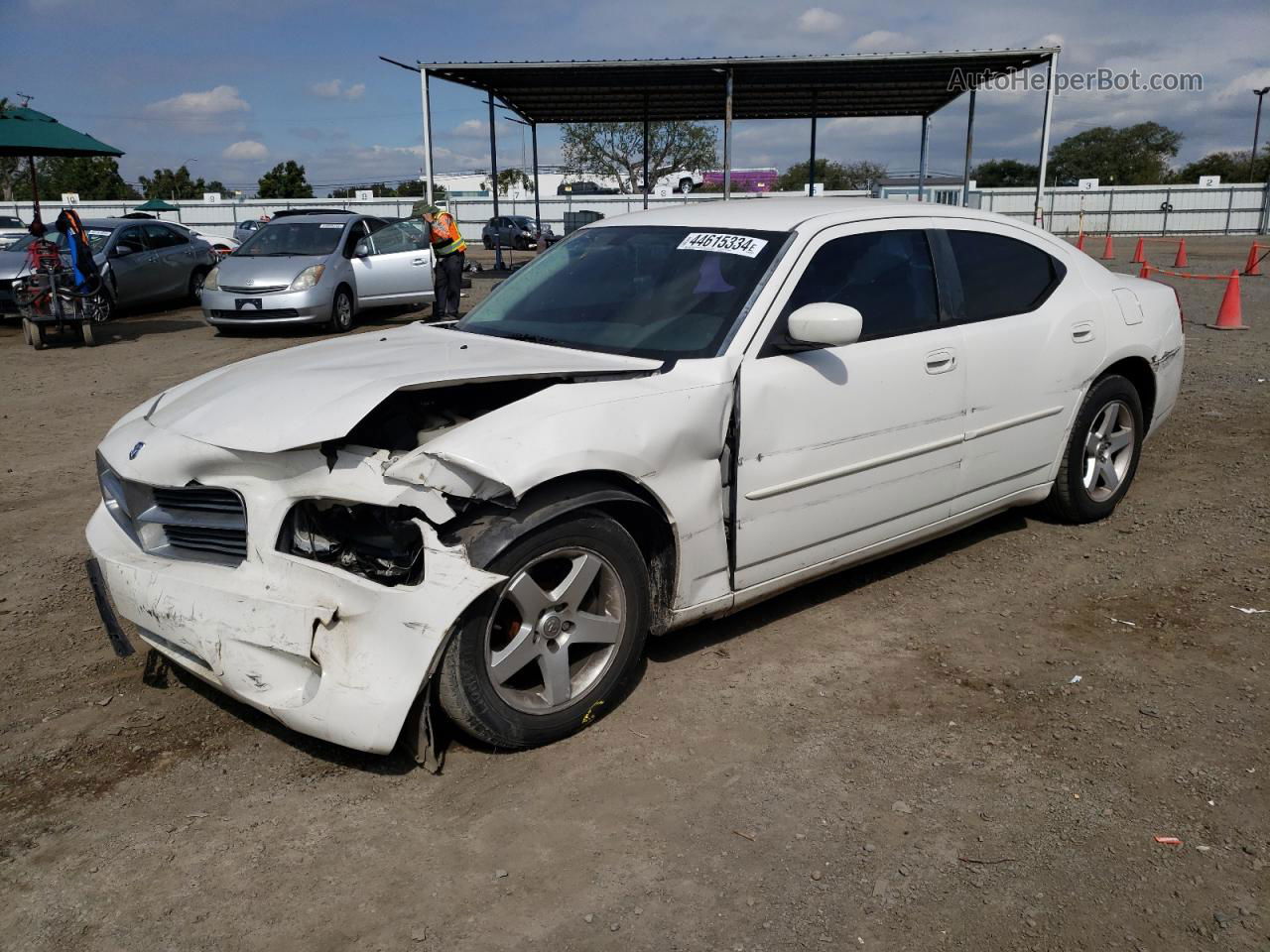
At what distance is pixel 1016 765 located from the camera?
3117 mm

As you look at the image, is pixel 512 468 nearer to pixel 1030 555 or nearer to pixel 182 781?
pixel 182 781

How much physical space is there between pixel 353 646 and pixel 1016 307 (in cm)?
332

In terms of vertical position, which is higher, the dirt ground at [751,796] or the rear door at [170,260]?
the rear door at [170,260]

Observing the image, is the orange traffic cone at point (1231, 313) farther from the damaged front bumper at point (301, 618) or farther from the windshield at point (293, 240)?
the damaged front bumper at point (301, 618)

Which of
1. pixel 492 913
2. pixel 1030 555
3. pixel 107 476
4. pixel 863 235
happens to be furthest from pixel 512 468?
pixel 1030 555

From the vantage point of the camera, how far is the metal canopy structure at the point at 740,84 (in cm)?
1842

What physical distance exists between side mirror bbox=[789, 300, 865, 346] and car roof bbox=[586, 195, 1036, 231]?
583 millimetres

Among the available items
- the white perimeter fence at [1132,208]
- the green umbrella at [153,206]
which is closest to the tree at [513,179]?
the white perimeter fence at [1132,208]

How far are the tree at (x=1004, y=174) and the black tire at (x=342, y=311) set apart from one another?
215 ft

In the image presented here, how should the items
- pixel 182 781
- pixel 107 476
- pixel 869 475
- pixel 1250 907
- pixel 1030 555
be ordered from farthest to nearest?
pixel 1030 555 → pixel 869 475 → pixel 107 476 → pixel 182 781 → pixel 1250 907

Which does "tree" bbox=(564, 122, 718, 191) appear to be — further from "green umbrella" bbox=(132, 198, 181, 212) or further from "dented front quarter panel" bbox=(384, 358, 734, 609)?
"dented front quarter panel" bbox=(384, 358, 734, 609)

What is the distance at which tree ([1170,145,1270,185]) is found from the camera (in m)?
71.8

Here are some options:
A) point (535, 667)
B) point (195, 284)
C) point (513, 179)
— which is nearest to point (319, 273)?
point (195, 284)

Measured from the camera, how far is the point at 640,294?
4.00 m
